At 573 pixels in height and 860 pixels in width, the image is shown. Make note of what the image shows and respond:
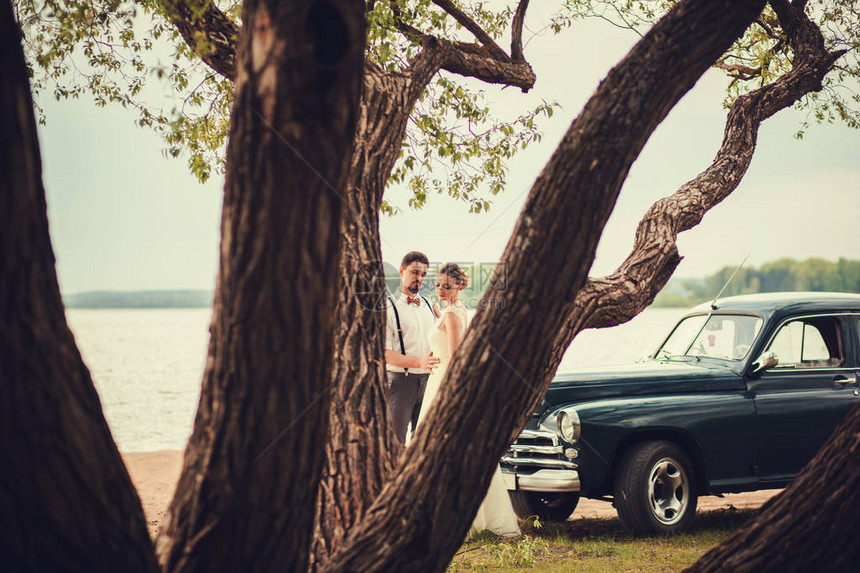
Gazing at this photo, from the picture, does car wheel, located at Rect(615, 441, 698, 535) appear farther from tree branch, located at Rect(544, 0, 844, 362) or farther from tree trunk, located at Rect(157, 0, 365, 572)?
tree trunk, located at Rect(157, 0, 365, 572)

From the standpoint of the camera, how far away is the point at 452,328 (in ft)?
20.3

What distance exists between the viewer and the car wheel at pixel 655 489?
6305 mm

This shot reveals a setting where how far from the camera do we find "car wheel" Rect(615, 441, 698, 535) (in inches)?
Answer: 248

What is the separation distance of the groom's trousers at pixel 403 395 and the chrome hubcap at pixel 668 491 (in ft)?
6.68

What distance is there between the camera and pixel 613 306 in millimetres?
4281

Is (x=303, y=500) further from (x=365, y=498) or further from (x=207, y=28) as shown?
(x=207, y=28)

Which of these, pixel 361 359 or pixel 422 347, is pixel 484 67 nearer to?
pixel 422 347

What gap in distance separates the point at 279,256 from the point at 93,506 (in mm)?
897

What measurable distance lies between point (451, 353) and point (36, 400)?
4.32 metres

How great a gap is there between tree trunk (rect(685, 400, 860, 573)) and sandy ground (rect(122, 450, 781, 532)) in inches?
167

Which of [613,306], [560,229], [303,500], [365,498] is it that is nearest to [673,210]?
[613,306]

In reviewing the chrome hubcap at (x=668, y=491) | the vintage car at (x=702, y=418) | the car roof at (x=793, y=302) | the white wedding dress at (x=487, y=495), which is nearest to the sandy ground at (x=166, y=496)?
the vintage car at (x=702, y=418)

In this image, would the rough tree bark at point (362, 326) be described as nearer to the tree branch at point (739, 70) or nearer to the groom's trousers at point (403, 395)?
the groom's trousers at point (403, 395)

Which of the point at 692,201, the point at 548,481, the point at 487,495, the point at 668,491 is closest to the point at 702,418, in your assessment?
the point at 668,491
